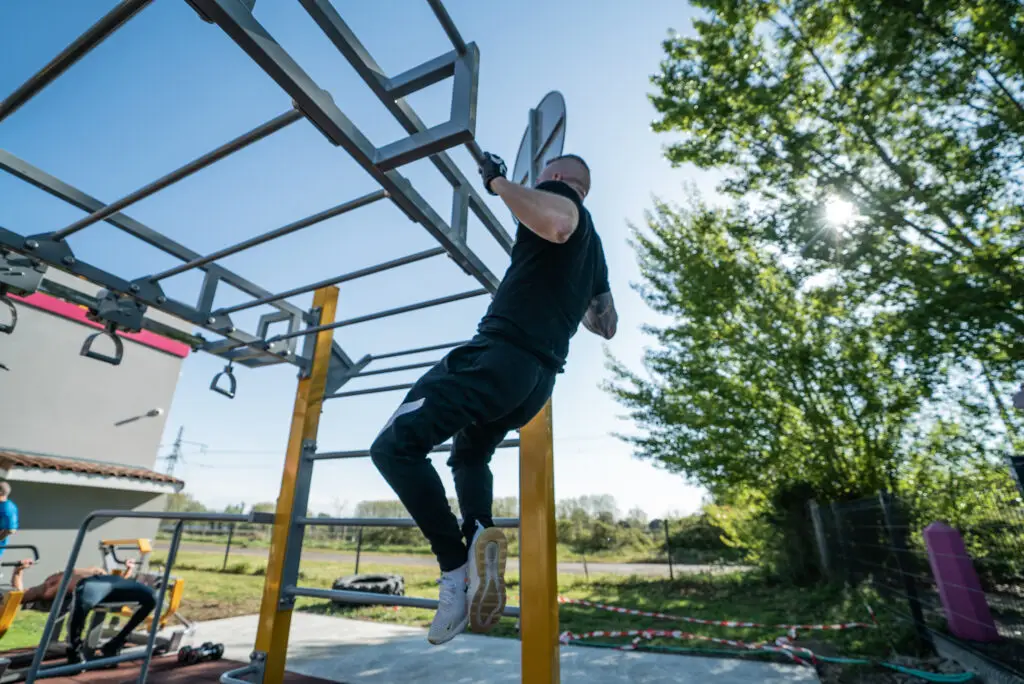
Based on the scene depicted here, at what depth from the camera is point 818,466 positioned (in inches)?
287

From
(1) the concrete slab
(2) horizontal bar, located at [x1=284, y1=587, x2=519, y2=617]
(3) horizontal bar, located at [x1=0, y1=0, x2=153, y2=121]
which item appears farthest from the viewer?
(1) the concrete slab

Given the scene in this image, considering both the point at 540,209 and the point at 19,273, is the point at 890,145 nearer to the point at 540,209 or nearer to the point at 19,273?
the point at 540,209

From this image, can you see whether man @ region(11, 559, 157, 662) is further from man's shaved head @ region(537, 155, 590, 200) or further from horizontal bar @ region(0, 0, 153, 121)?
man's shaved head @ region(537, 155, 590, 200)

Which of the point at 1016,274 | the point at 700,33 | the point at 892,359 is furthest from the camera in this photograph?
the point at 700,33

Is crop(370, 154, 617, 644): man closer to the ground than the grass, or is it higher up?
higher up

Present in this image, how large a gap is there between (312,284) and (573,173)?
1.31 m

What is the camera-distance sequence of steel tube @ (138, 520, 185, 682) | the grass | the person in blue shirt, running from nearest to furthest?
steel tube @ (138, 520, 185, 682) → the grass → the person in blue shirt

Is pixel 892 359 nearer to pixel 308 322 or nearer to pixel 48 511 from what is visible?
pixel 308 322

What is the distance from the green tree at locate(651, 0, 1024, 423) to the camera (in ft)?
13.8

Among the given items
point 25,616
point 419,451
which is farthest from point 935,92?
point 25,616

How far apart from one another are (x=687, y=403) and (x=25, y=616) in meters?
9.04

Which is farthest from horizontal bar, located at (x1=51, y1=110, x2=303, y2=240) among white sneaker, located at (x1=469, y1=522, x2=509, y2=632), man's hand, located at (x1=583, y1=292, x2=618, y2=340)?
white sneaker, located at (x1=469, y1=522, x2=509, y2=632)

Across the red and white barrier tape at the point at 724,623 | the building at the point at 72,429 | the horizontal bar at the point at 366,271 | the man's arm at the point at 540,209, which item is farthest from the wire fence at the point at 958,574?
the building at the point at 72,429

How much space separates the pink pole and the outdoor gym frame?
3819mm
